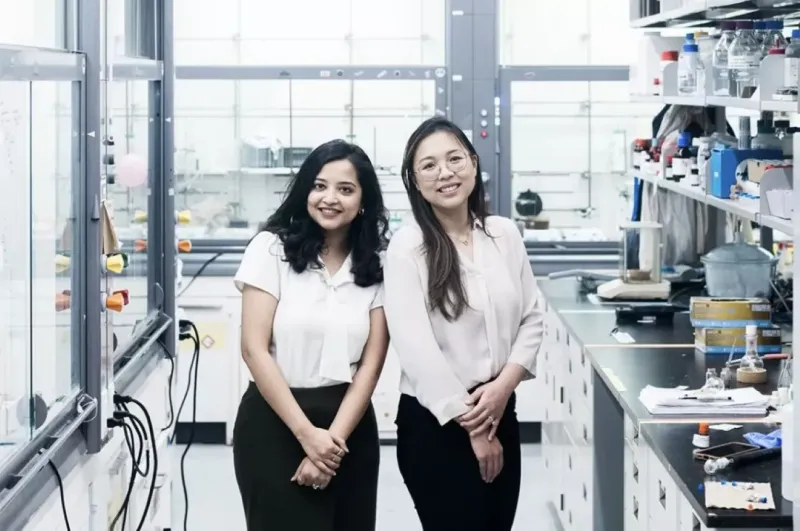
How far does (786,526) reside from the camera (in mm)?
2273

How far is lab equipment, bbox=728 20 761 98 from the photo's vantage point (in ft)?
11.5

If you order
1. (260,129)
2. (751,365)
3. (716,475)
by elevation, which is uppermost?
(260,129)

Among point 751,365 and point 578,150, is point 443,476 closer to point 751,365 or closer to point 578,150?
point 751,365

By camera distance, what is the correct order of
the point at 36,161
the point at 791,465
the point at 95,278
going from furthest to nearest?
the point at 95,278
the point at 36,161
the point at 791,465

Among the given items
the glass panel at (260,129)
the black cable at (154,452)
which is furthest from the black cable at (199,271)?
the black cable at (154,452)

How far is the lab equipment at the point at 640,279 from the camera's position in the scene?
473cm

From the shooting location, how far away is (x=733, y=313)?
150 inches

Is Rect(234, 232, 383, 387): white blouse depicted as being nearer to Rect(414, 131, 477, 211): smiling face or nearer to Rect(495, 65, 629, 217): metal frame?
Rect(414, 131, 477, 211): smiling face

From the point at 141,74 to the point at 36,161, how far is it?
1.06 m

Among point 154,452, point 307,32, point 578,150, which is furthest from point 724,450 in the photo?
point 307,32

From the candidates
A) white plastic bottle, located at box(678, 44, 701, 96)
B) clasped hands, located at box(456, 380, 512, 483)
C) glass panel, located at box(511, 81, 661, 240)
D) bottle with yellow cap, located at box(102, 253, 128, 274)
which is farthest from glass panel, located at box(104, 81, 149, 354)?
glass panel, located at box(511, 81, 661, 240)

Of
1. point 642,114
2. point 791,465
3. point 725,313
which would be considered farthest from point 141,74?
point 642,114

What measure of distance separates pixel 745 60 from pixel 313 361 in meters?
1.50

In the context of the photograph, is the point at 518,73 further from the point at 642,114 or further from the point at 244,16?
the point at 244,16
